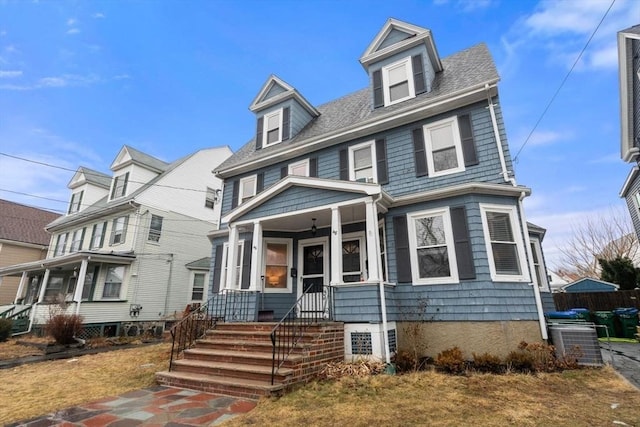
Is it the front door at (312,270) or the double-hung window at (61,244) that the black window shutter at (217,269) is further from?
the double-hung window at (61,244)

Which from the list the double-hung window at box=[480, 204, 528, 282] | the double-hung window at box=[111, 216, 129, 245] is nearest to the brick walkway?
the double-hung window at box=[480, 204, 528, 282]

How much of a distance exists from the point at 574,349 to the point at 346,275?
5.07 meters

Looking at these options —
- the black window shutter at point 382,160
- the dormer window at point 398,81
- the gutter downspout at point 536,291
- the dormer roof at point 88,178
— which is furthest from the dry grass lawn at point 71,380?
the dormer roof at point 88,178

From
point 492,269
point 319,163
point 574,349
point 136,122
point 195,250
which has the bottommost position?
point 574,349

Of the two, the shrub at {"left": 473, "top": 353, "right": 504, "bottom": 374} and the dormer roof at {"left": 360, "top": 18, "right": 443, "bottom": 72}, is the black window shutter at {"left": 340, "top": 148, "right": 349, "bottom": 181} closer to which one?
the dormer roof at {"left": 360, "top": 18, "right": 443, "bottom": 72}

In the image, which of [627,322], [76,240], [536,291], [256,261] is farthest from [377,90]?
[76,240]

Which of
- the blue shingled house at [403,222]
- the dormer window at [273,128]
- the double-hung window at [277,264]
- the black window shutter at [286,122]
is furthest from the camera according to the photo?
the dormer window at [273,128]

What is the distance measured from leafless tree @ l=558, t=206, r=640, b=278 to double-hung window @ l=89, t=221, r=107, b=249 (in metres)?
32.3

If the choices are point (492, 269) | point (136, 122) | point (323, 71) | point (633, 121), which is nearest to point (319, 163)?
point (492, 269)

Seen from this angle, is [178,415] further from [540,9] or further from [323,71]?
[323,71]

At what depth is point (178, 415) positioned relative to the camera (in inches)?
162

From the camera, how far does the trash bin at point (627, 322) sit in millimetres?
10016

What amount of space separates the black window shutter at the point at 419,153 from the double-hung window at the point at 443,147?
4.0 inches

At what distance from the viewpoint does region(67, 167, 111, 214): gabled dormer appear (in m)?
20.4
